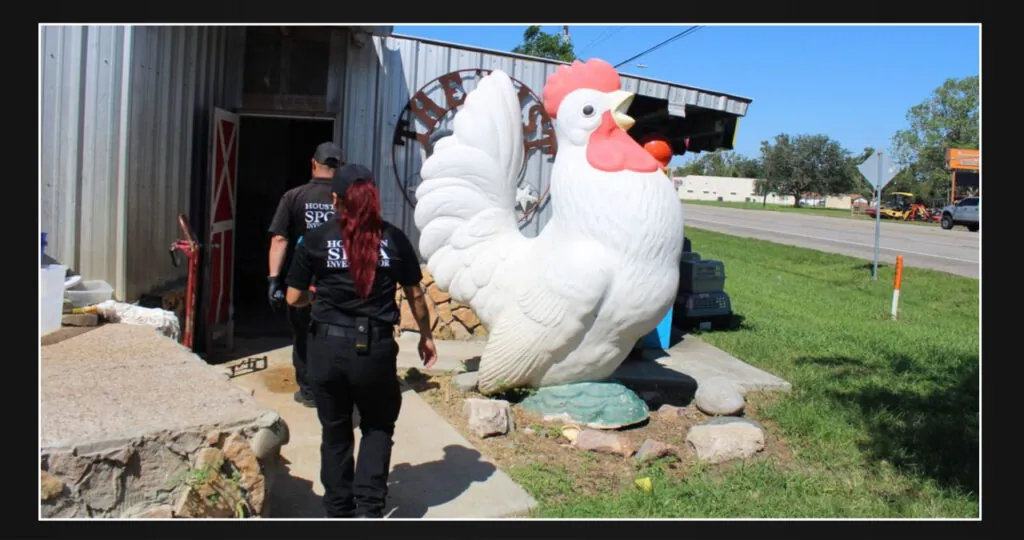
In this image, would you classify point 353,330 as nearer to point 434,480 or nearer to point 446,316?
point 434,480

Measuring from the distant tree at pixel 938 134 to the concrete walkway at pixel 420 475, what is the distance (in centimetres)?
4740

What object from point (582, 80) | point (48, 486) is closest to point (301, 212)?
point (582, 80)

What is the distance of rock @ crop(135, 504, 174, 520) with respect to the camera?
2.87m

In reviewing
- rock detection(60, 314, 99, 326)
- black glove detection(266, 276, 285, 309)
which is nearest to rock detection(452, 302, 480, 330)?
black glove detection(266, 276, 285, 309)

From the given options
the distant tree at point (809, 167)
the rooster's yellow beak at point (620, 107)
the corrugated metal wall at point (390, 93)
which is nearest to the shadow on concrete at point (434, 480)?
the rooster's yellow beak at point (620, 107)

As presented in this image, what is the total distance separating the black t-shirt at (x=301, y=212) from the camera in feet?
16.4

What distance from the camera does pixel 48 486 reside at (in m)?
2.66

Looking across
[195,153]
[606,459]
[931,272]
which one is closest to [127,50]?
[195,153]

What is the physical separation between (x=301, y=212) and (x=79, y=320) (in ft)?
4.78

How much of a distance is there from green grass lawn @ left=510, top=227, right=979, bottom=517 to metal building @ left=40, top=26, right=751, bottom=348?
2742 mm

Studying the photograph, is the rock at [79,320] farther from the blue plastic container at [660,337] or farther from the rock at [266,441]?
the blue plastic container at [660,337]

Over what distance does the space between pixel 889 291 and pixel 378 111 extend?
10397 mm

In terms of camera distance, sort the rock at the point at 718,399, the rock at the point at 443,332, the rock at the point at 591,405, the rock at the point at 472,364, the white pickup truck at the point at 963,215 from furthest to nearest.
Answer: the white pickup truck at the point at 963,215, the rock at the point at 443,332, the rock at the point at 472,364, the rock at the point at 718,399, the rock at the point at 591,405

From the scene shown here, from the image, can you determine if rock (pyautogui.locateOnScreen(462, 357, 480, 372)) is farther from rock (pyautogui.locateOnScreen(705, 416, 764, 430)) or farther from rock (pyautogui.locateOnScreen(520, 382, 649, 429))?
rock (pyautogui.locateOnScreen(705, 416, 764, 430))
